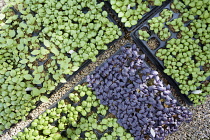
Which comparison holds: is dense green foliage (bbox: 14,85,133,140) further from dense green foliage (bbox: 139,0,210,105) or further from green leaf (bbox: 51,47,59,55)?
dense green foliage (bbox: 139,0,210,105)

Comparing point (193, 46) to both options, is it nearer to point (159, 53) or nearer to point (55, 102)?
point (159, 53)

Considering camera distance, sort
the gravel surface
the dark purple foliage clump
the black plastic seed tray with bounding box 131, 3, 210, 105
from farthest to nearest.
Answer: the gravel surface < the black plastic seed tray with bounding box 131, 3, 210, 105 < the dark purple foliage clump

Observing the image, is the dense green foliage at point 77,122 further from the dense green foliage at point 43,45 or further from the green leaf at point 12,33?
the green leaf at point 12,33

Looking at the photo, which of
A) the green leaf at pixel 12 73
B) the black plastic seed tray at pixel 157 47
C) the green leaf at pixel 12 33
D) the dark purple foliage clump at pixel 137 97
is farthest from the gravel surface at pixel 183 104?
the green leaf at pixel 12 33

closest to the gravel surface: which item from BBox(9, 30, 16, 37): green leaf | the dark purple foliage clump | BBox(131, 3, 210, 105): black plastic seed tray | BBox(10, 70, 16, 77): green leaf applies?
BBox(131, 3, 210, 105): black plastic seed tray

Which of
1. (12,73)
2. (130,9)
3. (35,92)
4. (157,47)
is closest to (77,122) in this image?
(35,92)

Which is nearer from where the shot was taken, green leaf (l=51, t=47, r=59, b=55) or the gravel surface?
green leaf (l=51, t=47, r=59, b=55)
